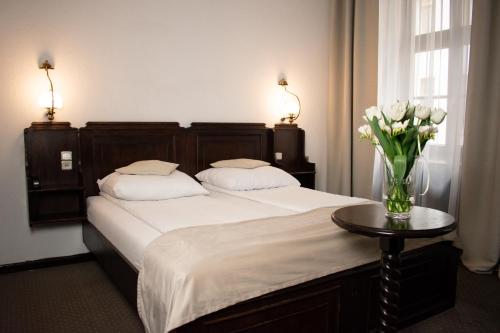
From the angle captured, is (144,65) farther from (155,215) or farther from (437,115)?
(437,115)

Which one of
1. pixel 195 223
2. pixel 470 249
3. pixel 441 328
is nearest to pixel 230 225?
pixel 195 223

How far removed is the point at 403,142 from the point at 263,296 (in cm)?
83

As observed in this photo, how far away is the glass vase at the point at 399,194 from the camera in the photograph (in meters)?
1.61

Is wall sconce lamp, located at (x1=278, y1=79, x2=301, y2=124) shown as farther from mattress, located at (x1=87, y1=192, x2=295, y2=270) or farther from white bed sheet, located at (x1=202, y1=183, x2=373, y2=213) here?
mattress, located at (x1=87, y1=192, x2=295, y2=270)

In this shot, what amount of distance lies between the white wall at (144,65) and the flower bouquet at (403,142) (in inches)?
77.2

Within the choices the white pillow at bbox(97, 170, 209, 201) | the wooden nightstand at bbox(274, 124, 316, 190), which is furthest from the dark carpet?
the wooden nightstand at bbox(274, 124, 316, 190)

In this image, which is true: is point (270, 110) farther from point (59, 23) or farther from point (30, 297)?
point (30, 297)

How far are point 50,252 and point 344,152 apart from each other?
103 inches

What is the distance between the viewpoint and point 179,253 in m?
1.48

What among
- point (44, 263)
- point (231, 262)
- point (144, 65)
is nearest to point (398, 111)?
point (231, 262)

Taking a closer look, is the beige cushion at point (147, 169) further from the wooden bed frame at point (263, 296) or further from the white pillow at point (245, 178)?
the white pillow at point (245, 178)

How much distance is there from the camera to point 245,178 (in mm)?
2891

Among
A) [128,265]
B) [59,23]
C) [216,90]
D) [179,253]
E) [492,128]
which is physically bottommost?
[128,265]

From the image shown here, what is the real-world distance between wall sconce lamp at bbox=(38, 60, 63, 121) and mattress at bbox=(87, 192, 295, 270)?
2.20ft
